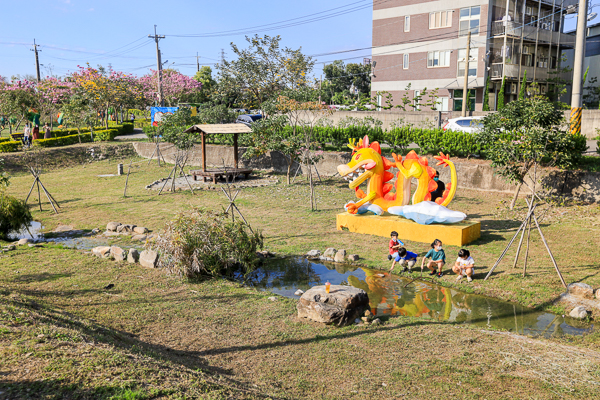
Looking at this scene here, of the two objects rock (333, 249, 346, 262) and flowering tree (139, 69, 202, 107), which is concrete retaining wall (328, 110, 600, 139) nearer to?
rock (333, 249, 346, 262)

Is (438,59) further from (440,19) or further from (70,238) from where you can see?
(70,238)

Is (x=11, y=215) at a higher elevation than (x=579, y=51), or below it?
below

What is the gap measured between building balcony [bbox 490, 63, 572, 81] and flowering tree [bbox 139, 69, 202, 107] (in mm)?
34542

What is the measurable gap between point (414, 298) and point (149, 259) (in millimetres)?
6048

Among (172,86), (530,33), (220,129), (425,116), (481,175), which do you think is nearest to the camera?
(481,175)

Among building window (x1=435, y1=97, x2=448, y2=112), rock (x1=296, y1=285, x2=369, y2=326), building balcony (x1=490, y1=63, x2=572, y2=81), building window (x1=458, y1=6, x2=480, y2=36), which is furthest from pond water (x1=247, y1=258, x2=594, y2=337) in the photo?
building window (x1=458, y1=6, x2=480, y2=36)

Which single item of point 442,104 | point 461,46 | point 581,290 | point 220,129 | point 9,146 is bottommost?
point 581,290

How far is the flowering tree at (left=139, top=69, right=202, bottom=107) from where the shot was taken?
54031mm

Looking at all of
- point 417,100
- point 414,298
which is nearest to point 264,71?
point 417,100

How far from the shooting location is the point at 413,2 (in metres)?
35.9

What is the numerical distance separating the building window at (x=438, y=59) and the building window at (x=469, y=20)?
5.94 feet

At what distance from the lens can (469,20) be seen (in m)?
33.4

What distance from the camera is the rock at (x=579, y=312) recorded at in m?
8.11

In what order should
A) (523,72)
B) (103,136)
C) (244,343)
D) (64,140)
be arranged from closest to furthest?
(244,343)
(64,140)
(523,72)
(103,136)
